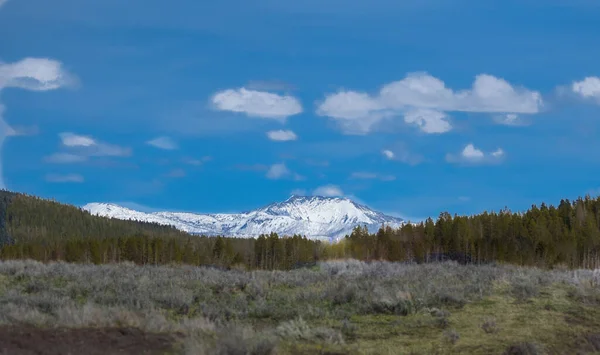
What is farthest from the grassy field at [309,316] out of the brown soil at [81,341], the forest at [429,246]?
the forest at [429,246]

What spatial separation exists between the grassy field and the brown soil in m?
0.02

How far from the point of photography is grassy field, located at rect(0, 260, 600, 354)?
14.8 meters

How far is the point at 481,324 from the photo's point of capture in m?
17.6

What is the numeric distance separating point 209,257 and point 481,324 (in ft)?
343

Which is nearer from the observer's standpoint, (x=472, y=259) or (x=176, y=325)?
(x=176, y=325)

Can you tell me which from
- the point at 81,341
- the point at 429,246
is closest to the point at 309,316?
the point at 81,341

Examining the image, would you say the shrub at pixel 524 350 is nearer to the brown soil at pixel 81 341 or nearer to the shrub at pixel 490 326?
the shrub at pixel 490 326

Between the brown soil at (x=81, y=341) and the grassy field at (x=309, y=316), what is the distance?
24mm

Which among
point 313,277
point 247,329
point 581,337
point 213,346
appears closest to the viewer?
point 213,346

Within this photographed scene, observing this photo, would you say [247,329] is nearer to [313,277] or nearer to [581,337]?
[581,337]

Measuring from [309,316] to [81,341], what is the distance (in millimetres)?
7222

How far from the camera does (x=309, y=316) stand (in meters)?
19.3

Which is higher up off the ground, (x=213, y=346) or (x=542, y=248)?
(x=542, y=248)

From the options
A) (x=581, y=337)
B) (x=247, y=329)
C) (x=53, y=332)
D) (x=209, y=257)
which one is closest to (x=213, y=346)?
(x=247, y=329)
